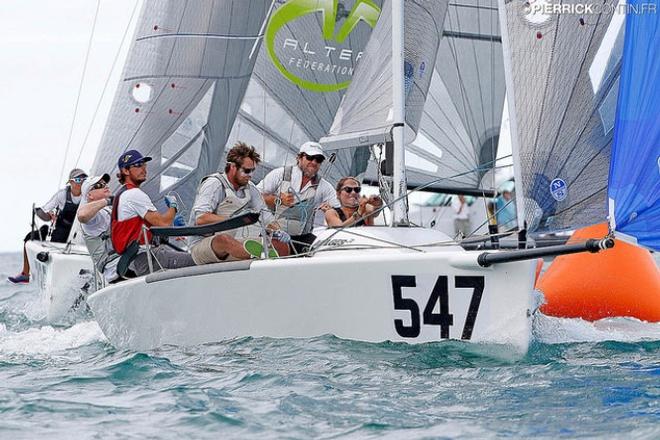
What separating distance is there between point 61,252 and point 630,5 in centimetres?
617

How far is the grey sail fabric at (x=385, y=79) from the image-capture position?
22.9ft

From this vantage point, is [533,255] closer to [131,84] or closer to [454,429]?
[454,429]

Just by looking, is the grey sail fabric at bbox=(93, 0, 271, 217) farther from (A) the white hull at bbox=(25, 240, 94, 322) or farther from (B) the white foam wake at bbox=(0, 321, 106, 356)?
(B) the white foam wake at bbox=(0, 321, 106, 356)

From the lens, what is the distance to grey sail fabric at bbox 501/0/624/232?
657 cm

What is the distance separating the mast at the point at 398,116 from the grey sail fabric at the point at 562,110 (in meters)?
0.60

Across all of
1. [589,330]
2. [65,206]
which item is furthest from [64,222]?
[589,330]

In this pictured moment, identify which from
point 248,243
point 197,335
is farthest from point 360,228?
point 197,335

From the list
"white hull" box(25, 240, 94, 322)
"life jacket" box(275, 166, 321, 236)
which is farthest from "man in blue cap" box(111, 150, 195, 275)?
"white hull" box(25, 240, 94, 322)

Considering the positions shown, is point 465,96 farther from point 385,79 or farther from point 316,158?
point 385,79

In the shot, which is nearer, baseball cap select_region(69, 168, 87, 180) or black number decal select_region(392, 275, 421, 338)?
black number decal select_region(392, 275, 421, 338)

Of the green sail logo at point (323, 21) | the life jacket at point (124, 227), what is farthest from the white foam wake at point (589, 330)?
the green sail logo at point (323, 21)

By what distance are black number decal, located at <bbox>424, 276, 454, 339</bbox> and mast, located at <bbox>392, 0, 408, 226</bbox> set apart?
74 centimetres

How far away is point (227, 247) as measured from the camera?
6770 mm

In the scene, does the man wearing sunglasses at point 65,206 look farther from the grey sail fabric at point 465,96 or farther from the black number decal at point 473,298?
the black number decal at point 473,298
